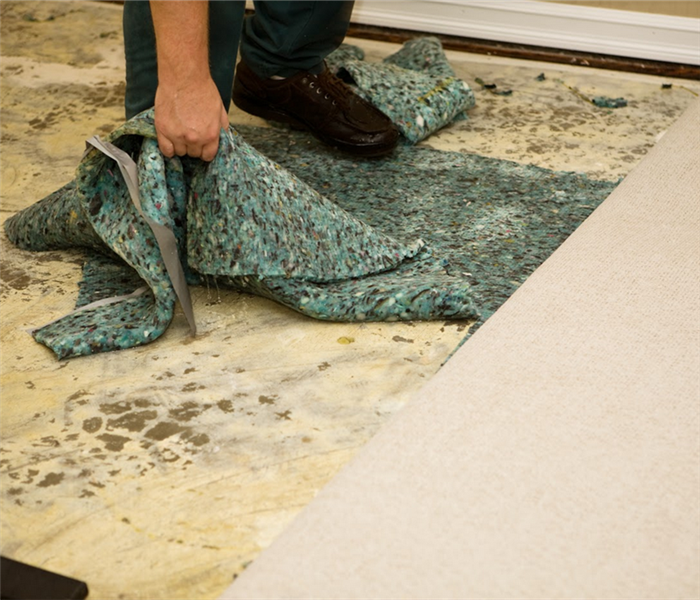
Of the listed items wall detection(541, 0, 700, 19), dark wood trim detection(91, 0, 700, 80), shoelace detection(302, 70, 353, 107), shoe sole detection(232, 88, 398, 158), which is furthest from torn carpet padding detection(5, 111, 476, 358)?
wall detection(541, 0, 700, 19)

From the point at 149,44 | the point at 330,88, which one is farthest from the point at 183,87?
the point at 330,88

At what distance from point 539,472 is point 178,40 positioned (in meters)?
0.91

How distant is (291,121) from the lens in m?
2.26

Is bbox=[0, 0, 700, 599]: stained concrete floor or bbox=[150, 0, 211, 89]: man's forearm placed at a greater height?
bbox=[150, 0, 211, 89]: man's forearm

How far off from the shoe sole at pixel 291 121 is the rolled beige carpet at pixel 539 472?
0.90 m

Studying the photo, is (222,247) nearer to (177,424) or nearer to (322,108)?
(177,424)

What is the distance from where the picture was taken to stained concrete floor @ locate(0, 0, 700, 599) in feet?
3.41

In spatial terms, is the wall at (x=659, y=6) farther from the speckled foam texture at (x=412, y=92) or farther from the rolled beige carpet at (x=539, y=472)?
the rolled beige carpet at (x=539, y=472)

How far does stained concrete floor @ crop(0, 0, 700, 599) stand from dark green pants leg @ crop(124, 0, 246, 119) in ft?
1.05

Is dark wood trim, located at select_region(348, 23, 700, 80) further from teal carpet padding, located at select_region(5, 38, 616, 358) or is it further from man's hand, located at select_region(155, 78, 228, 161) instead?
man's hand, located at select_region(155, 78, 228, 161)

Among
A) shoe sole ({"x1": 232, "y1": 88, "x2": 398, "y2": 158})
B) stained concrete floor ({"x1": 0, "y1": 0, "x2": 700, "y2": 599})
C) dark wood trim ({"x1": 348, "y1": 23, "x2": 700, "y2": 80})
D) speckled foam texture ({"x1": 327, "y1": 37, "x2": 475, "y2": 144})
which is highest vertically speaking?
dark wood trim ({"x1": 348, "y1": 23, "x2": 700, "y2": 80})

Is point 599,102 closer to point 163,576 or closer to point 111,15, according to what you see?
point 111,15

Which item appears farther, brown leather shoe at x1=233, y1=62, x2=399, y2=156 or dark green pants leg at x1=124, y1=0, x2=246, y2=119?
brown leather shoe at x1=233, y1=62, x2=399, y2=156

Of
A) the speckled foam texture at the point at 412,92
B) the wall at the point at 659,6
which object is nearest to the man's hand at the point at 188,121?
the speckled foam texture at the point at 412,92
